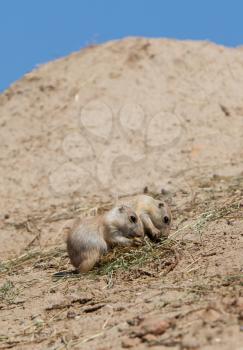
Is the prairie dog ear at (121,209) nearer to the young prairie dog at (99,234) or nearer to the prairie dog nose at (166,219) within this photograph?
the young prairie dog at (99,234)

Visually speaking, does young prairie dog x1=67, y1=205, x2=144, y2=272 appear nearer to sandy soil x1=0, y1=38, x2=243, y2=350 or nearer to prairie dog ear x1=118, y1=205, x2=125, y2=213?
prairie dog ear x1=118, y1=205, x2=125, y2=213

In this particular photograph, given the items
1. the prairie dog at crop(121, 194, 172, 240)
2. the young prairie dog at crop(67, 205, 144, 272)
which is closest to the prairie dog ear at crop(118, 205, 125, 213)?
the young prairie dog at crop(67, 205, 144, 272)

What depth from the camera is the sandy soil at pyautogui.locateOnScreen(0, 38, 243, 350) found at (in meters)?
5.52

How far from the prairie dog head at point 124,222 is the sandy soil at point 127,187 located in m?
0.39

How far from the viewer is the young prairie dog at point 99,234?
7562mm

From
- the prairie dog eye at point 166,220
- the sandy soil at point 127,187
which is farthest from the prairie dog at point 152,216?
the sandy soil at point 127,187

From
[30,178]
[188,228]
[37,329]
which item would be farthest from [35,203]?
[37,329]

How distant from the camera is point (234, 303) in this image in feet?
16.6

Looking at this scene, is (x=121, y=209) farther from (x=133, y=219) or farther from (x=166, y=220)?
(x=166, y=220)

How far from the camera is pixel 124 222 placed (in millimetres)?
7973

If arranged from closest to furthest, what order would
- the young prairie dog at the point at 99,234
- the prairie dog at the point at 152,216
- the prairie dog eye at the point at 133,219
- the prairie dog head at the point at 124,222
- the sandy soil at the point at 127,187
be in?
the sandy soil at the point at 127,187 < the young prairie dog at the point at 99,234 < the prairie dog head at the point at 124,222 < the prairie dog eye at the point at 133,219 < the prairie dog at the point at 152,216

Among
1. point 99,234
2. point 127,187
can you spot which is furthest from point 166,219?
point 127,187

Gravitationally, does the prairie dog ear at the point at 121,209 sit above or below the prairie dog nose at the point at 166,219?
above

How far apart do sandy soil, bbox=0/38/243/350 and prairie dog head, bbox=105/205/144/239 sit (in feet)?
1.27
